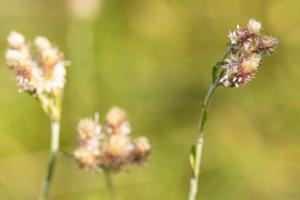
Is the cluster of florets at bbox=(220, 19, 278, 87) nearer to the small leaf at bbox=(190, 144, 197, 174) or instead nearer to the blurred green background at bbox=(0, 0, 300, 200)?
the small leaf at bbox=(190, 144, 197, 174)

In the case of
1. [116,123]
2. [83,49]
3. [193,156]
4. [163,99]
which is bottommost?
[193,156]

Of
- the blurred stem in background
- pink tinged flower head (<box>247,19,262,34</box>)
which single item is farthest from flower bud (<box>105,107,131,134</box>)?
the blurred stem in background

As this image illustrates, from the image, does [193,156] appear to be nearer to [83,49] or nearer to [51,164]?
[51,164]

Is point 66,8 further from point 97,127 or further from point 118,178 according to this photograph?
point 97,127

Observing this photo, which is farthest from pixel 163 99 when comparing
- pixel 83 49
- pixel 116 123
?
pixel 116 123

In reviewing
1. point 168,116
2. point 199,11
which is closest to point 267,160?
point 168,116

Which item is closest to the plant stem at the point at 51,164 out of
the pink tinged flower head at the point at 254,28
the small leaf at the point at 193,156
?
the small leaf at the point at 193,156
